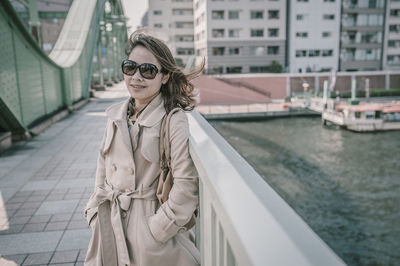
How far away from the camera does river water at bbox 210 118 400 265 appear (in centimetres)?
1584

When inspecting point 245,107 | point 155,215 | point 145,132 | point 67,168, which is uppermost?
point 145,132

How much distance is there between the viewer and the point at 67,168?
247 inches

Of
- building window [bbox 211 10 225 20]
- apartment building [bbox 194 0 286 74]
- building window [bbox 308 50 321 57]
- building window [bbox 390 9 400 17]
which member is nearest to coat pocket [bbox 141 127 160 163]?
apartment building [bbox 194 0 286 74]

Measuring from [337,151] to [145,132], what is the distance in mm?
29511

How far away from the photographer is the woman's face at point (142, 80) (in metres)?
1.90

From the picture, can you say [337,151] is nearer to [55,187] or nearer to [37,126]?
[37,126]

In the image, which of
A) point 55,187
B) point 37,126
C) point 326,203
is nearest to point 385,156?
point 326,203

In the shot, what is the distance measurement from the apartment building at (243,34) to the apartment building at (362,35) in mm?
9097

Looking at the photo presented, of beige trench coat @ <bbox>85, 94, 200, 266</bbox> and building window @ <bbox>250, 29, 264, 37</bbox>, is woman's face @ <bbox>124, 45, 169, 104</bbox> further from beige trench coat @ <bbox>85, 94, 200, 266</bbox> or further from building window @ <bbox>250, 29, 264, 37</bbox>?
building window @ <bbox>250, 29, 264, 37</bbox>

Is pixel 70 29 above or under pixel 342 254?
above

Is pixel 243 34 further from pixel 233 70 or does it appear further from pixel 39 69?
pixel 39 69

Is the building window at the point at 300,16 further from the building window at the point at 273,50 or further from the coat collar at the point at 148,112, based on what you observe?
the coat collar at the point at 148,112

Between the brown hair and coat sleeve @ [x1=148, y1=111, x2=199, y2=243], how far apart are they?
0.19m

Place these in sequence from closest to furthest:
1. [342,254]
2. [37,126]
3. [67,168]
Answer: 1. [67,168]
2. [37,126]
3. [342,254]
